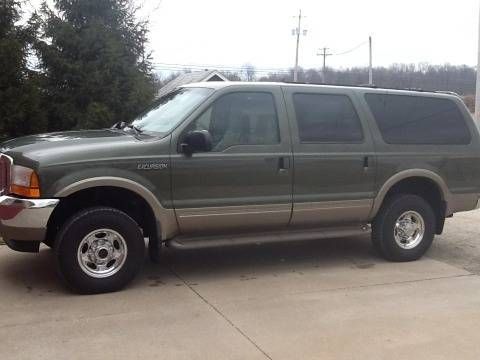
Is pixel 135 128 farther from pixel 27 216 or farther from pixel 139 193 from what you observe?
pixel 27 216

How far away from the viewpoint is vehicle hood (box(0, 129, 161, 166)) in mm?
5090

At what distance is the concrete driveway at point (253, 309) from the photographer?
4188mm

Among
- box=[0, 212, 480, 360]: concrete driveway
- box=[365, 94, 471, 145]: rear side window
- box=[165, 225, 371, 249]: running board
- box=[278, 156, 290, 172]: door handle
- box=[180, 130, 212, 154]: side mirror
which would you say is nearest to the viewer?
box=[0, 212, 480, 360]: concrete driveway

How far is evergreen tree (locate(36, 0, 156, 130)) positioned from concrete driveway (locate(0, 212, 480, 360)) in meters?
5.74

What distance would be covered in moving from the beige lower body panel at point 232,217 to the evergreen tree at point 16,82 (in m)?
5.93

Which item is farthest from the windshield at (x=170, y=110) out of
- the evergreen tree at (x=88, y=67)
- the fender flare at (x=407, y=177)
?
the evergreen tree at (x=88, y=67)

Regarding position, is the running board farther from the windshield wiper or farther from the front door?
the windshield wiper

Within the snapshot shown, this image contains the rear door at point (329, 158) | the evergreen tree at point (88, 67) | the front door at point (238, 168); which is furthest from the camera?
the evergreen tree at point (88, 67)

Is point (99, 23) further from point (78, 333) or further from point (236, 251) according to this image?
point (78, 333)

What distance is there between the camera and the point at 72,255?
5.18 metres

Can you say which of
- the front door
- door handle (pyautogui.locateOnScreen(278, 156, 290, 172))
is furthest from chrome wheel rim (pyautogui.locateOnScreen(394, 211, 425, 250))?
door handle (pyautogui.locateOnScreen(278, 156, 290, 172))

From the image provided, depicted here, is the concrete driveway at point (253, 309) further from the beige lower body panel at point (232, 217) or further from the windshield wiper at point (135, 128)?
the windshield wiper at point (135, 128)

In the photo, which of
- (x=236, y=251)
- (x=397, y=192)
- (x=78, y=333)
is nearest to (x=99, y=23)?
(x=236, y=251)

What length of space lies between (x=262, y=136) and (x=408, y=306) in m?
2.11
